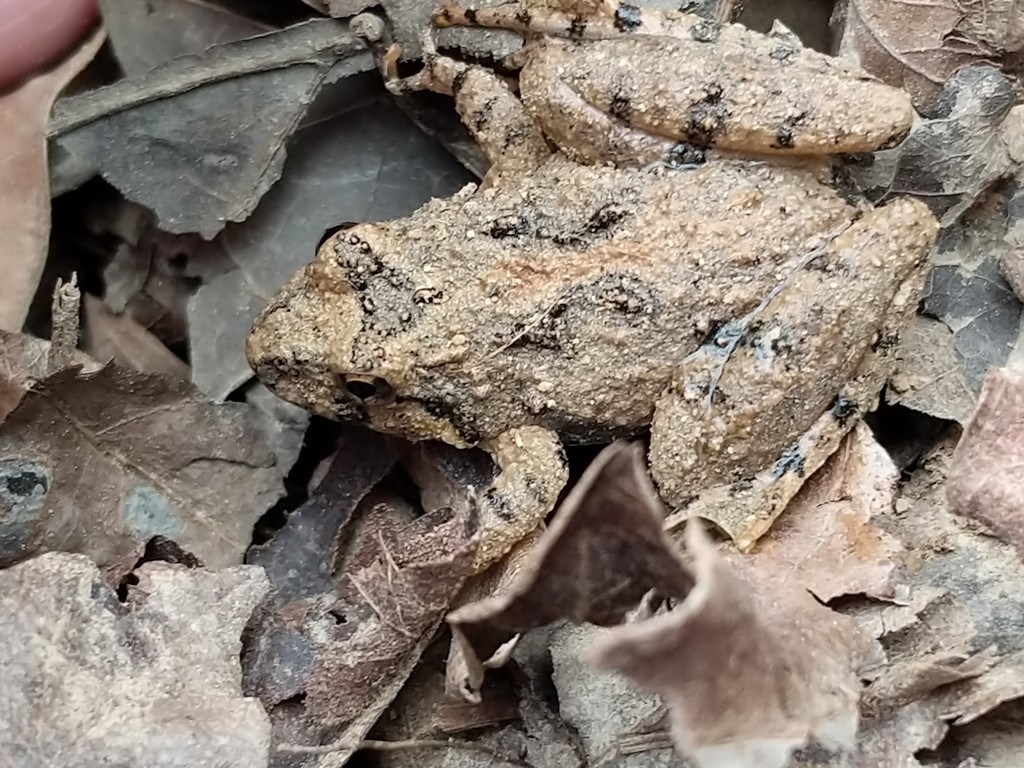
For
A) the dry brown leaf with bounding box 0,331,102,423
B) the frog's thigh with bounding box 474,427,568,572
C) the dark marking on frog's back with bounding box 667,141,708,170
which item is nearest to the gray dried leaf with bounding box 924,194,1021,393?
the dark marking on frog's back with bounding box 667,141,708,170

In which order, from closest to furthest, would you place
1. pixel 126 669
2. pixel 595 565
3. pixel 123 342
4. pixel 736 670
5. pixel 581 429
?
1. pixel 736 670
2. pixel 595 565
3. pixel 126 669
4. pixel 581 429
5. pixel 123 342

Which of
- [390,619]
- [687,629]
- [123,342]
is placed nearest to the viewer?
[687,629]

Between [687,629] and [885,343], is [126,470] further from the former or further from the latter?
[885,343]

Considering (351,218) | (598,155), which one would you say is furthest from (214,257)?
(598,155)

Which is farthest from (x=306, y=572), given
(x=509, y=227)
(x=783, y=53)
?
(x=783, y=53)

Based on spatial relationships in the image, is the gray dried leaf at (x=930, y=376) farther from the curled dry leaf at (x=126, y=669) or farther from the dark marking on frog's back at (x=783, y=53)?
the curled dry leaf at (x=126, y=669)
